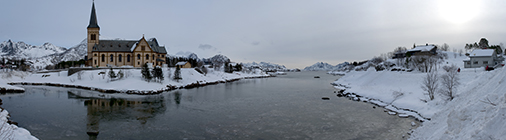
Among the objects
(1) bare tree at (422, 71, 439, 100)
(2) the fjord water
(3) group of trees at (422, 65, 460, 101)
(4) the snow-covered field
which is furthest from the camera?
(4) the snow-covered field

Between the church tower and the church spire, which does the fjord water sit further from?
the church spire

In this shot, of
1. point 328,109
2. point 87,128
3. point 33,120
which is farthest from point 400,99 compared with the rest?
point 33,120

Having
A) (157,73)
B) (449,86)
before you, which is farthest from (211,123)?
(157,73)

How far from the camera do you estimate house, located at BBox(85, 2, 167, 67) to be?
46906 mm

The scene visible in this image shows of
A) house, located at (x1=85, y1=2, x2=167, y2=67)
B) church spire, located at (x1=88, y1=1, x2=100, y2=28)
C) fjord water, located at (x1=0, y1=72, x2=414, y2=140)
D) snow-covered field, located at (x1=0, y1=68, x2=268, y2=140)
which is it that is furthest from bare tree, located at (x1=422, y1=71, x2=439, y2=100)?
church spire, located at (x1=88, y1=1, x2=100, y2=28)

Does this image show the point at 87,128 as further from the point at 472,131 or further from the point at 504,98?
the point at 504,98

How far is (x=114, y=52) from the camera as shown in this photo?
1874 inches

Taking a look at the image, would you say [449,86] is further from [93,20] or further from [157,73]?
[93,20]

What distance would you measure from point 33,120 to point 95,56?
130 feet

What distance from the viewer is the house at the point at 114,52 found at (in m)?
46.9

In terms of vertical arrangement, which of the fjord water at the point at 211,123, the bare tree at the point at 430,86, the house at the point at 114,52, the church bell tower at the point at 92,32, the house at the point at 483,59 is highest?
the church bell tower at the point at 92,32

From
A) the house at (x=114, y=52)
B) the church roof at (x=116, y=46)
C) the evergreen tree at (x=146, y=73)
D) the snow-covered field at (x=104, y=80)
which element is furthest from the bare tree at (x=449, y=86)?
the church roof at (x=116, y=46)

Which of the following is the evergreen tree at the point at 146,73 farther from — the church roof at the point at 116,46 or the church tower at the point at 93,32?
the church tower at the point at 93,32

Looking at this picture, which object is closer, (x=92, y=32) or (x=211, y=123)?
(x=211, y=123)
